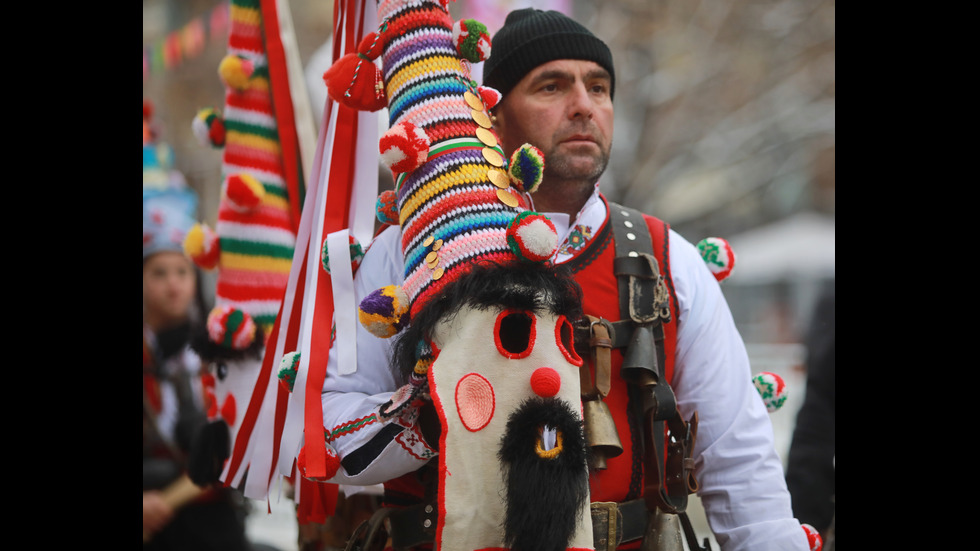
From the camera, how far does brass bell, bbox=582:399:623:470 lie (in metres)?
1.83

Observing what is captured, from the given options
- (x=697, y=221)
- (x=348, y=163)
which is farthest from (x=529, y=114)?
(x=697, y=221)

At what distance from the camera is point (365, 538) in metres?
1.98

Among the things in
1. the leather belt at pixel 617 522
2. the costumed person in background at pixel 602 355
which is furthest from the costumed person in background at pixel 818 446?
the leather belt at pixel 617 522

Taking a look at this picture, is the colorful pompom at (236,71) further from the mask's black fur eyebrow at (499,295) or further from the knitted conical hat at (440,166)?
the mask's black fur eyebrow at (499,295)

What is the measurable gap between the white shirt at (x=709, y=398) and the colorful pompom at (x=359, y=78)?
13.9 inches

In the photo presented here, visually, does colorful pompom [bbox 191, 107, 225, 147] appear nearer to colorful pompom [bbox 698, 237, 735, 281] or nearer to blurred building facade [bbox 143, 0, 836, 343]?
colorful pompom [bbox 698, 237, 735, 281]

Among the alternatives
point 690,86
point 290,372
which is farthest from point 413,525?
point 690,86

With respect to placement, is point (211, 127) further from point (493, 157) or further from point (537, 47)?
point (493, 157)

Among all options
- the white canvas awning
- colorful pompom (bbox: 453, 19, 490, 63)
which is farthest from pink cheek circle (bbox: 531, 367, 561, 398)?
the white canvas awning

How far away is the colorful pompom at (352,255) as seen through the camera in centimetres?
206

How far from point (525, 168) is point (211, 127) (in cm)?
146

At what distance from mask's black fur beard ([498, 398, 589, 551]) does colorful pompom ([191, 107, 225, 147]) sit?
1743mm
